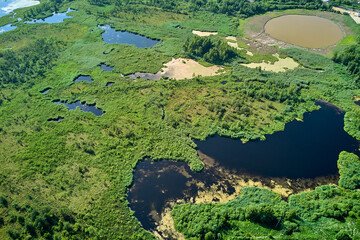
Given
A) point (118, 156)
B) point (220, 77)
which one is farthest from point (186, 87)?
point (118, 156)

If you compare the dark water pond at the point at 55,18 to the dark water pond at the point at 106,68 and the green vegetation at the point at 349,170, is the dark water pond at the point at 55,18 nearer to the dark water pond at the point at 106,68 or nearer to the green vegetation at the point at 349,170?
the dark water pond at the point at 106,68

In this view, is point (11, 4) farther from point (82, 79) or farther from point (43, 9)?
point (82, 79)

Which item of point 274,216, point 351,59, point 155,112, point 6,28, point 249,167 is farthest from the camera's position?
point 6,28

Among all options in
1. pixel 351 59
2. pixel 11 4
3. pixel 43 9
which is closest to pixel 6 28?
pixel 43 9

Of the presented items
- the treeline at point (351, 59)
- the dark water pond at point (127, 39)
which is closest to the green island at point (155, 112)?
the treeline at point (351, 59)

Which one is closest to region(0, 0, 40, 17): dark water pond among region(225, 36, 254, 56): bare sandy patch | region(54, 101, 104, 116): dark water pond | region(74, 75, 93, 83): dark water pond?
region(74, 75, 93, 83): dark water pond

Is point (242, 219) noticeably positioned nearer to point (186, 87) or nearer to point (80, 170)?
point (80, 170)
